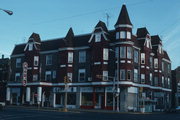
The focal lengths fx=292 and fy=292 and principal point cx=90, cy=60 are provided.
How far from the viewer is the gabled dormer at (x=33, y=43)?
66.8 m

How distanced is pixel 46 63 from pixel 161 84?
26.3m

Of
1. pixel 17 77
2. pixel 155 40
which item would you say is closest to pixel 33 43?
pixel 17 77

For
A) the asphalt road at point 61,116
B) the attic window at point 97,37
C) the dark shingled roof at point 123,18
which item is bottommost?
the asphalt road at point 61,116

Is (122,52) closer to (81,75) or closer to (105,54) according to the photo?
(105,54)

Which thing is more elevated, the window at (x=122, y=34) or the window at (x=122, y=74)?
the window at (x=122, y=34)

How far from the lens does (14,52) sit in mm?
72875

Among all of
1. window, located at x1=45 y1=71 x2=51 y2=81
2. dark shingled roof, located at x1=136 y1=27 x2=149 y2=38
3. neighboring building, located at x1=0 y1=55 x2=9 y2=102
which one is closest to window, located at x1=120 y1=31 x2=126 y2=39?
dark shingled roof, located at x1=136 y1=27 x2=149 y2=38

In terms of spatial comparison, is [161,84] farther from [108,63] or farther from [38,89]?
[38,89]

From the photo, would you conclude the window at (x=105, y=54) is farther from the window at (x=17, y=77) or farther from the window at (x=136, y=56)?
the window at (x=17, y=77)

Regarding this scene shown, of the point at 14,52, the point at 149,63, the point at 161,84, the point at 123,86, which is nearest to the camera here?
the point at 123,86

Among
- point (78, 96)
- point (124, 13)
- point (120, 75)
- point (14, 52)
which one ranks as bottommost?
point (78, 96)

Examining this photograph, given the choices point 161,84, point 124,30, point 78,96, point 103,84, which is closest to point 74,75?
point 78,96

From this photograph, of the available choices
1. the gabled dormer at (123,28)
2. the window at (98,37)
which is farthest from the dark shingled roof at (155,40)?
the window at (98,37)

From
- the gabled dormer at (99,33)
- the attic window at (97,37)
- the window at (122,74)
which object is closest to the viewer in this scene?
the window at (122,74)
